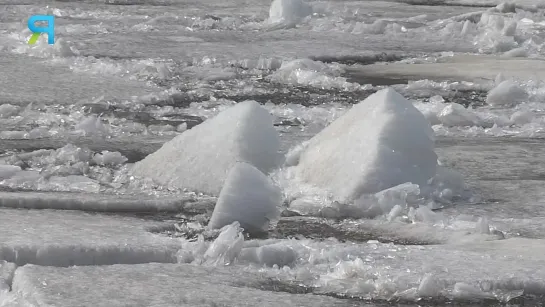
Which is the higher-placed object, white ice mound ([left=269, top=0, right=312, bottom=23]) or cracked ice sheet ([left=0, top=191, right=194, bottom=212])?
cracked ice sheet ([left=0, top=191, right=194, bottom=212])

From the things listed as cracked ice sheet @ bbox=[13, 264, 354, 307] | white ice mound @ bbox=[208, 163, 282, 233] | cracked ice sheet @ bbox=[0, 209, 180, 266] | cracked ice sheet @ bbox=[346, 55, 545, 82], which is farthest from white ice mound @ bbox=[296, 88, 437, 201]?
cracked ice sheet @ bbox=[346, 55, 545, 82]

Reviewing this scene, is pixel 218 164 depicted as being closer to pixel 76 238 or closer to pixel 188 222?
pixel 188 222

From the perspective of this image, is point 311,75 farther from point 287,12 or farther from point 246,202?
point 246,202

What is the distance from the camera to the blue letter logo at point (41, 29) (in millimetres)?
9570

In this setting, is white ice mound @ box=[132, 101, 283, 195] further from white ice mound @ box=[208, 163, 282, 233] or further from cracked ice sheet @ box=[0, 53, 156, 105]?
cracked ice sheet @ box=[0, 53, 156, 105]

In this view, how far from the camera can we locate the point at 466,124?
Result: 6.36m

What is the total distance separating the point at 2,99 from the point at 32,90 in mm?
395

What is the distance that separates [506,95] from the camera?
706 cm

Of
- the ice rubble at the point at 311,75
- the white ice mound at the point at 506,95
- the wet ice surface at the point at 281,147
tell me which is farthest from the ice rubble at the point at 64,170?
the white ice mound at the point at 506,95

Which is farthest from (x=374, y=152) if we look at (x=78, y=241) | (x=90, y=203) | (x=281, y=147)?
(x=78, y=241)

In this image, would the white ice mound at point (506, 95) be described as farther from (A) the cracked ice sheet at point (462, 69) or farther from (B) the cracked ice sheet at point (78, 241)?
(B) the cracked ice sheet at point (78, 241)

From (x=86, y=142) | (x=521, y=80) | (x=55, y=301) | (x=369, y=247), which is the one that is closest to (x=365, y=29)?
(x=521, y=80)

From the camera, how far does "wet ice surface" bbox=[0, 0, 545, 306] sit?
10.9ft

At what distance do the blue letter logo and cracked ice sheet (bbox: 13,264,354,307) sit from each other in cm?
643
